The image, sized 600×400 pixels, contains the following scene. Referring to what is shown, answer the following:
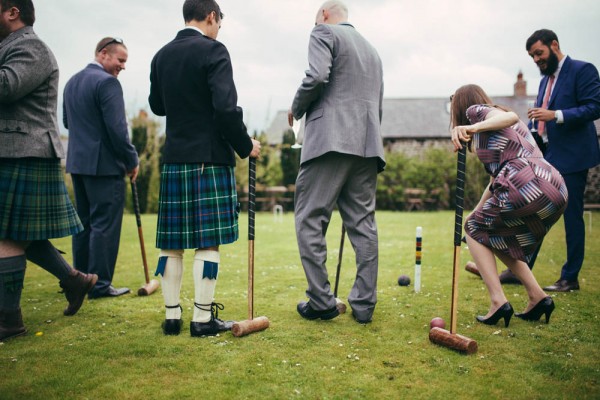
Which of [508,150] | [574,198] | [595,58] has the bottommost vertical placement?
[574,198]

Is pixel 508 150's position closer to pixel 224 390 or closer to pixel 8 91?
pixel 224 390

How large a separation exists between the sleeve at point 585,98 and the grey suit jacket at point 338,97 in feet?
7.54

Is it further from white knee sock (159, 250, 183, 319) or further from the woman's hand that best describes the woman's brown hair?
white knee sock (159, 250, 183, 319)

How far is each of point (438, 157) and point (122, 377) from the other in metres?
20.6

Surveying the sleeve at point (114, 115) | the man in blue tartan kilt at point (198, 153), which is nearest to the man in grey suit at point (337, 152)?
the man in blue tartan kilt at point (198, 153)

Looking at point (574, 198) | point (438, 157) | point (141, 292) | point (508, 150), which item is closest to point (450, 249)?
point (574, 198)

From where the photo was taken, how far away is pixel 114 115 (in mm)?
4703

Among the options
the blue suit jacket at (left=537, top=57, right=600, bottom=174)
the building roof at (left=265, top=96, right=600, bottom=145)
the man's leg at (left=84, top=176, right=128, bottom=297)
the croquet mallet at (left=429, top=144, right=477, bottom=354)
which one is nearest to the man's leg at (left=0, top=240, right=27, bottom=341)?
the man's leg at (left=84, top=176, right=128, bottom=297)

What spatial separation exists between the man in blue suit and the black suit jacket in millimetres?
1482

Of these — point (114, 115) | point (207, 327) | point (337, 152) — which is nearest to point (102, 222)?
point (114, 115)

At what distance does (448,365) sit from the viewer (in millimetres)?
2904

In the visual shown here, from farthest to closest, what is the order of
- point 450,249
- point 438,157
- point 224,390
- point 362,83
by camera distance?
1. point 438,157
2. point 450,249
3. point 362,83
4. point 224,390

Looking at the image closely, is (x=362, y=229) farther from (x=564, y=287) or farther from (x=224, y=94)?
(x=564, y=287)

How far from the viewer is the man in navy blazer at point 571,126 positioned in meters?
4.80
